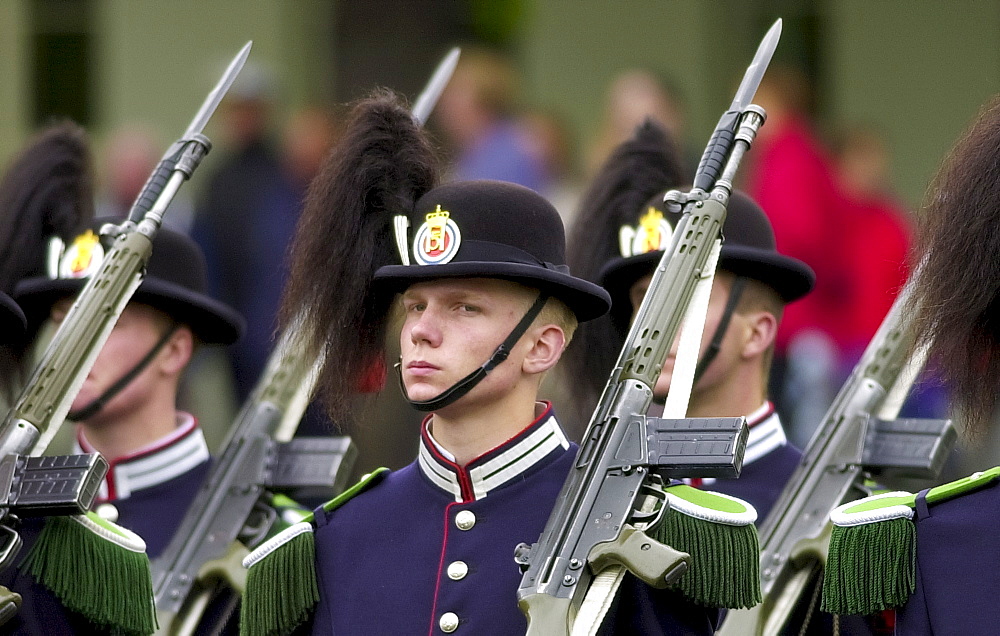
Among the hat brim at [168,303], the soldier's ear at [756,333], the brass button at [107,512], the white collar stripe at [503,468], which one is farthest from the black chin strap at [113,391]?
the soldier's ear at [756,333]

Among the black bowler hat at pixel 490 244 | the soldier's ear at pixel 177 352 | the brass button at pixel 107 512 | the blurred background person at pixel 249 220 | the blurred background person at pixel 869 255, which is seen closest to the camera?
the black bowler hat at pixel 490 244

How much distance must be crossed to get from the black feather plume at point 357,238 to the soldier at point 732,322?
936 millimetres

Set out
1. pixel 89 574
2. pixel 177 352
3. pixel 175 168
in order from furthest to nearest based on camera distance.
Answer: pixel 177 352
pixel 175 168
pixel 89 574

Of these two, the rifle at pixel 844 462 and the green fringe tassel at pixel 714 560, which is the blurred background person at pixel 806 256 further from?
the green fringe tassel at pixel 714 560

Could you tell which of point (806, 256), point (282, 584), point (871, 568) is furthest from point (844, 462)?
point (806, 256)

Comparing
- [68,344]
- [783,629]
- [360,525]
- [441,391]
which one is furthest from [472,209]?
[783,629]

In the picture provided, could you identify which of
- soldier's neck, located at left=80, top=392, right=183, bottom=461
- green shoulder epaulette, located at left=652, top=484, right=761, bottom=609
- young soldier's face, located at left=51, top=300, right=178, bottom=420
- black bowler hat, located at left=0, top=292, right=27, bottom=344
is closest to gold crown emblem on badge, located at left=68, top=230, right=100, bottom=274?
young soldier's face, located at left=51, top=300, right=178, bottom=420

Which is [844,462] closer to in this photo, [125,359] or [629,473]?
[629,473]

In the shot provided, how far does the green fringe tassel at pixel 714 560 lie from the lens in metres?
4.33

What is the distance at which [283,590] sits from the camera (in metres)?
4.72

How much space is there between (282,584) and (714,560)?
107 centimetres

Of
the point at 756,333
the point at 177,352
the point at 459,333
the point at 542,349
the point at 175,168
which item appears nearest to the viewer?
the point at 459,333

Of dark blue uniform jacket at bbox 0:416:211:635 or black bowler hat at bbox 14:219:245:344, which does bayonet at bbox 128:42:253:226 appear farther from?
dark blue uniform jacket at bbox 0:416:211:635

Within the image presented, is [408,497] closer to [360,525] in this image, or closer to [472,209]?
[360,525]
